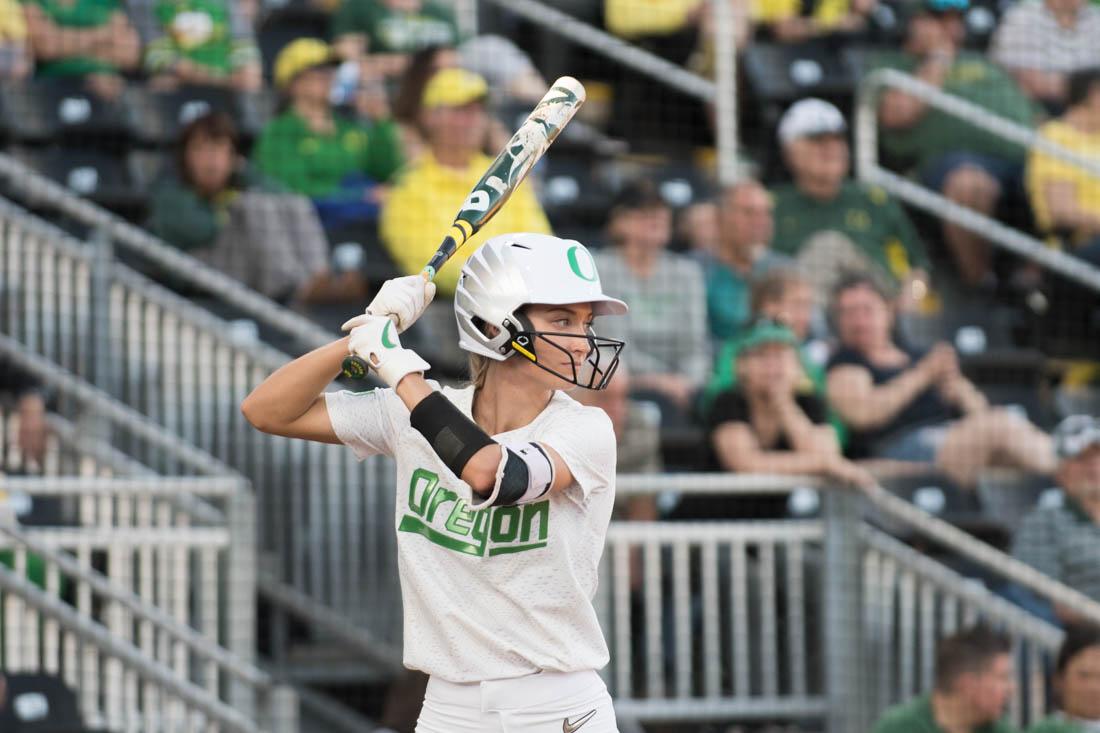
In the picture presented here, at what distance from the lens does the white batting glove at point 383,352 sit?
3.57 meters

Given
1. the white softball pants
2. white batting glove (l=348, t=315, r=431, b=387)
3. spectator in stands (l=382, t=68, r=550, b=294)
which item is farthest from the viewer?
spectator in stands (l=382, t=68, r=550, b=294)

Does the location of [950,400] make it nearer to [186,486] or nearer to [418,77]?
[418,77]

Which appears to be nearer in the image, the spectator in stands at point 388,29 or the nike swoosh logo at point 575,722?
the nike swoosh logo at point 575,722

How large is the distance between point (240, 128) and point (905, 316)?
9.43 feet

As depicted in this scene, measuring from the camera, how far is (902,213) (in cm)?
876

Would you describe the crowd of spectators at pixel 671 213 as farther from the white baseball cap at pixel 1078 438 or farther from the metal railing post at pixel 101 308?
the metal railing post at pixel 101 308

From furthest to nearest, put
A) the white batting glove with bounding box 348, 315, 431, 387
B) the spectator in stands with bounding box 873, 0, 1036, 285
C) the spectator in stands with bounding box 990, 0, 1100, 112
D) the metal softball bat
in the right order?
the spectator in stands with bounding box 990, 0, 1100, 112
the spectator in stands with bounding box 873, 0, 1036, 285
the metal softball bat
the white batting glove with bounding box 348, 315, 431, 387

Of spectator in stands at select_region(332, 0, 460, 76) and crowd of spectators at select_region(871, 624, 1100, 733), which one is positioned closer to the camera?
crowd of spectators at select_region(871, 624, 1100, 733)

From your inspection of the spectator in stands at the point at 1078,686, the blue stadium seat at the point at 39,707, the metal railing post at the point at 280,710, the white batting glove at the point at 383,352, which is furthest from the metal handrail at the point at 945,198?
the white batting glove at the point at 383,352

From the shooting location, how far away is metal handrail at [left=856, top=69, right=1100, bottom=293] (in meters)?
8.66

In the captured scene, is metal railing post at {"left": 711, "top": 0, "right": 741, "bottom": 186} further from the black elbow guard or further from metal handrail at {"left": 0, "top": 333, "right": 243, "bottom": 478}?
the black elbow guard

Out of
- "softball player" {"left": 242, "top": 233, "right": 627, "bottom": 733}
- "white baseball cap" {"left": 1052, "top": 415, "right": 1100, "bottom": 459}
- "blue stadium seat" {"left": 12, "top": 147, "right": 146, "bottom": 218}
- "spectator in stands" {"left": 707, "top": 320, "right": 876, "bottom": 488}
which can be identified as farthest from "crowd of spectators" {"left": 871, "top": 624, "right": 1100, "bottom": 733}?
"blue stadium seat" {"left": 12, "top": 147, "right": 146, "bottom": 218}

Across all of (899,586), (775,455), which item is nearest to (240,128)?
(775,455)

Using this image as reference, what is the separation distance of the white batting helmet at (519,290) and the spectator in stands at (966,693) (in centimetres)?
270
